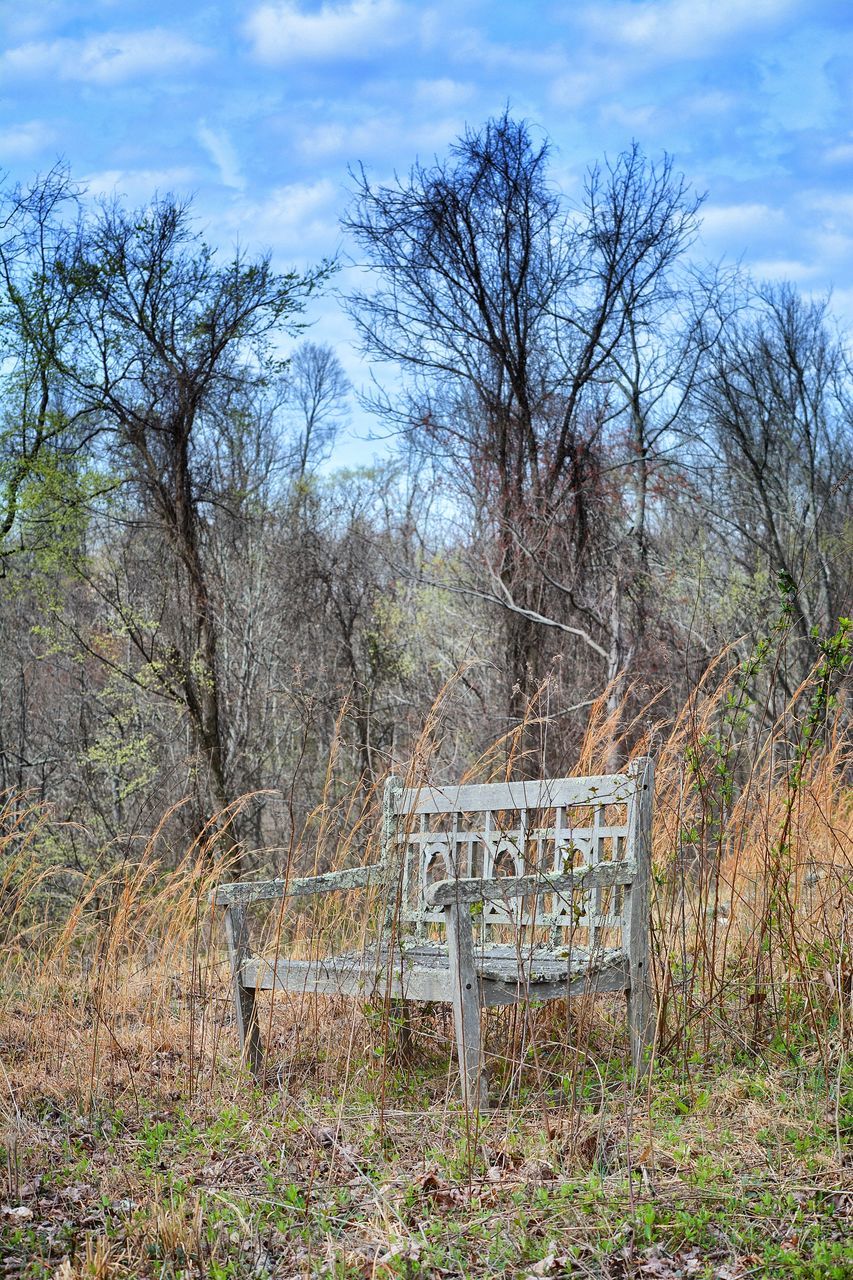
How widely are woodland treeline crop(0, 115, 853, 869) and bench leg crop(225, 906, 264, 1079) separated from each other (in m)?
4.82

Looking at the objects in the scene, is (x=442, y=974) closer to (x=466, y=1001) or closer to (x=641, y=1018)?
(x=466, y=1001)

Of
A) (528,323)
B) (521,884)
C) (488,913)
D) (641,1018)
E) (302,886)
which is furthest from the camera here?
(528,323)

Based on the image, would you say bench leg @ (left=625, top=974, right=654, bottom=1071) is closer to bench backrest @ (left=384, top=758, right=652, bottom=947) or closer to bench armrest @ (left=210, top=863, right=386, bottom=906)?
bench backrest @ (left=384, top=758, right=652, bottom=947)

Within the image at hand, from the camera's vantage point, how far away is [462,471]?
10344 millimetres

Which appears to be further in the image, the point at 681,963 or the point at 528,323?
the point at 528,323

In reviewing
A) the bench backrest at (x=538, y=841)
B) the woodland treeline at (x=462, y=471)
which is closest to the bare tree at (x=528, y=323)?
the woodland treeline at (x=462, y=471)

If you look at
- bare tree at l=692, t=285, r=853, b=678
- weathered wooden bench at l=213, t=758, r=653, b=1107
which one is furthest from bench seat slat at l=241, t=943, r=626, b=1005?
bare tree at l=692, t=285, r=853, b=678

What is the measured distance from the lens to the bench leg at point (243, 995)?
3377 mm

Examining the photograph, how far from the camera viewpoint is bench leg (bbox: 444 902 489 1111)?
2.71 m

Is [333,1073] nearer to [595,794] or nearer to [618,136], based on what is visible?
[595,794]

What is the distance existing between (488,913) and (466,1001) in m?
0.82

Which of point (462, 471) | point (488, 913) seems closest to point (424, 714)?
point (462, 471)

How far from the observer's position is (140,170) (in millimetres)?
10180

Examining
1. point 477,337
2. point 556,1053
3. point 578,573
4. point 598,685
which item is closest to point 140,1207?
point 556,1053
